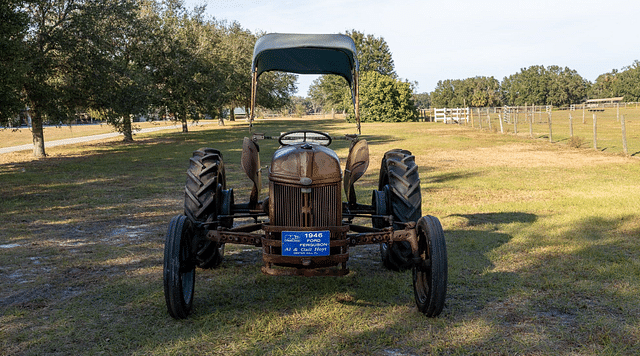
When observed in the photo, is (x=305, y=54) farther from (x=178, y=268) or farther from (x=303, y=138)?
(x=178, y=268)

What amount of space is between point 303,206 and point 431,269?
122 cm

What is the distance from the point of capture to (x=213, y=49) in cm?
3847

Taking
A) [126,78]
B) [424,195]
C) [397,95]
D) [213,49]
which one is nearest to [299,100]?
[397,95]

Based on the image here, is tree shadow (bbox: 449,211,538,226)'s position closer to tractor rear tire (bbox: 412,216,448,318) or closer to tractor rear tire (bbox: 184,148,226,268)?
tractor rear tire (bbox: 412,216,448,318)

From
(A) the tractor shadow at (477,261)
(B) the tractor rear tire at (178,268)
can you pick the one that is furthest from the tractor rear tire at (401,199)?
(B) the tractor rear tire at (178,268)

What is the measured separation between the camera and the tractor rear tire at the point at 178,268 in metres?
4.39

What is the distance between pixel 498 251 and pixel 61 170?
1505cm

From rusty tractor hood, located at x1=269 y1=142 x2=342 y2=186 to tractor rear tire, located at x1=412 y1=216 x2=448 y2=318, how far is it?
922 mm

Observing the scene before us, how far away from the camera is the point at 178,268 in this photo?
4.42 metres

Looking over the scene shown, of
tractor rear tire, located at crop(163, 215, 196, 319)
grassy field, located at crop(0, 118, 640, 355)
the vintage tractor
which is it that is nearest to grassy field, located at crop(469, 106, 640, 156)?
grassy field, located at crop(0, 118, 640, 355)

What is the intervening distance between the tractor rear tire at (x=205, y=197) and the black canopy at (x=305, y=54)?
1.40 m

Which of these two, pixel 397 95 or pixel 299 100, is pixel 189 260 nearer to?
pixel 397 95

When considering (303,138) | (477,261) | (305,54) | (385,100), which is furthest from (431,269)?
(385,100)

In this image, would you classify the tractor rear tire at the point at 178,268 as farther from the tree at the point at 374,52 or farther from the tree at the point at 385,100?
the tree at the point at 374,52
